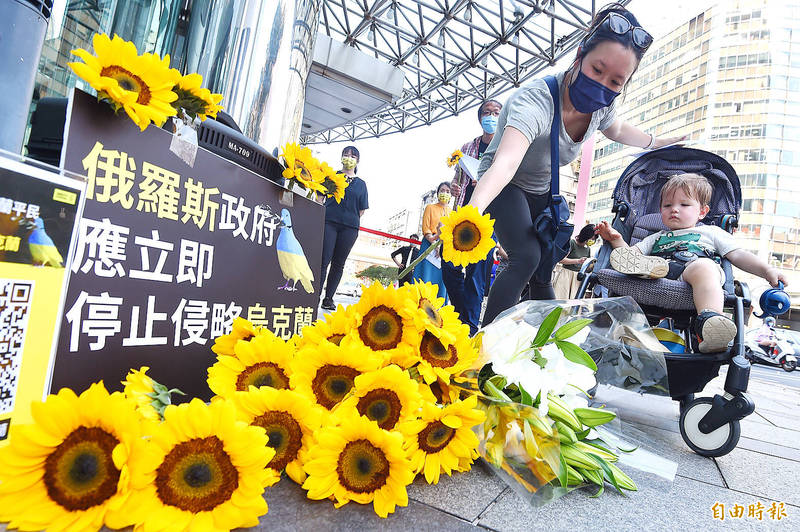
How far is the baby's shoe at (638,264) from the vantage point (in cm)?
180

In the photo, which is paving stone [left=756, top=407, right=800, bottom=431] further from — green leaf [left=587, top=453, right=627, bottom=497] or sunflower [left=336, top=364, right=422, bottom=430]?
sunflower [left=336, top=364, right=422, bottom=430]

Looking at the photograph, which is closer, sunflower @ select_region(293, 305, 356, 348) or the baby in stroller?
sunflower @ select_region(293, 305, 356, 348)

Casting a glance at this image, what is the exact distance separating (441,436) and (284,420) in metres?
0.29

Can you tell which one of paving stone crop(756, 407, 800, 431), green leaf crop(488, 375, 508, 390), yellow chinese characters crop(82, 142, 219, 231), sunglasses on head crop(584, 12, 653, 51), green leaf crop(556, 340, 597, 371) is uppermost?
sunglasses on head crop(584, 12, 653, 51)

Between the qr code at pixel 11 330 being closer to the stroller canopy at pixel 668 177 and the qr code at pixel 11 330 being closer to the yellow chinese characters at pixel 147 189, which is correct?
the yellow chinese characters at pixel 147 189

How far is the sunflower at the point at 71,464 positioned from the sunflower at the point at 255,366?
292mm

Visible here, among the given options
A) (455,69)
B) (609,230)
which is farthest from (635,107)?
(609,230)

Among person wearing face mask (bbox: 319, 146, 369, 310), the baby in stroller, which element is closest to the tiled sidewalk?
the baby in stroller

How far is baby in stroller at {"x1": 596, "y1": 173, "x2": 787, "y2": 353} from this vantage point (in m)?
1.53

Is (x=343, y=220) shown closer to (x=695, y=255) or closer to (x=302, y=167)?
(x=302, y=167)

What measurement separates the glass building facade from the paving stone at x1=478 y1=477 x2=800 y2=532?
130 ft

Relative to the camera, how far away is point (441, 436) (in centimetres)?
81

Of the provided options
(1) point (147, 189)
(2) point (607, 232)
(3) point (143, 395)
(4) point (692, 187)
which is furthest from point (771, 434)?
(1) point (147, 189)

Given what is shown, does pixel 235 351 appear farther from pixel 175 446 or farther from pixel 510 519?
→ pixel 510 519
